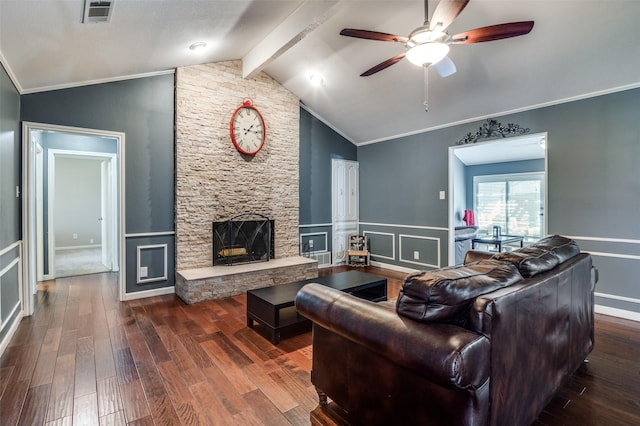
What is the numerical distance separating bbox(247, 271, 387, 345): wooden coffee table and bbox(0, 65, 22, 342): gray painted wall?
2129 mm

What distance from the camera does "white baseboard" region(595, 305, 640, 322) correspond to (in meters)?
3.44

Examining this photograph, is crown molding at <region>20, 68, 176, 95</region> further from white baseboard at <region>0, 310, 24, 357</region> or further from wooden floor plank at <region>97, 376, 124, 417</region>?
wooden floor plank at <region>97, 376, 124, 417</region>

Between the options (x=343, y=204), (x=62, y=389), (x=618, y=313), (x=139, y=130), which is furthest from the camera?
(x=343, y=204)

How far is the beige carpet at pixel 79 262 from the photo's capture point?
5.60 m

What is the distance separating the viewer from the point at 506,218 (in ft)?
25.0

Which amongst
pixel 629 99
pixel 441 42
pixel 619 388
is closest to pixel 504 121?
pixel 629 99

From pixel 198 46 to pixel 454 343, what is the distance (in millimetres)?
4083

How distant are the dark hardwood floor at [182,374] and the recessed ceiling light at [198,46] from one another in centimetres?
313

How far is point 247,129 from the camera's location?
16.4 ft

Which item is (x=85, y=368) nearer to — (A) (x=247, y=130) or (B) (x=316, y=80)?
(A) (x=247, y=130)

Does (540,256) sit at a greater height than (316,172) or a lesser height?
lesser

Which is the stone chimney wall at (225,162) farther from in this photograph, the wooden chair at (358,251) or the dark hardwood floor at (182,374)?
the dark hardwood floor at (182,374)

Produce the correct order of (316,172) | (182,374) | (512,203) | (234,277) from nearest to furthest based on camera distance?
(182,374)
(234,277)
(316,172)
(512,203)

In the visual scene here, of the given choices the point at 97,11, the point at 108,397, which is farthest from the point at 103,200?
the point at 108,397
